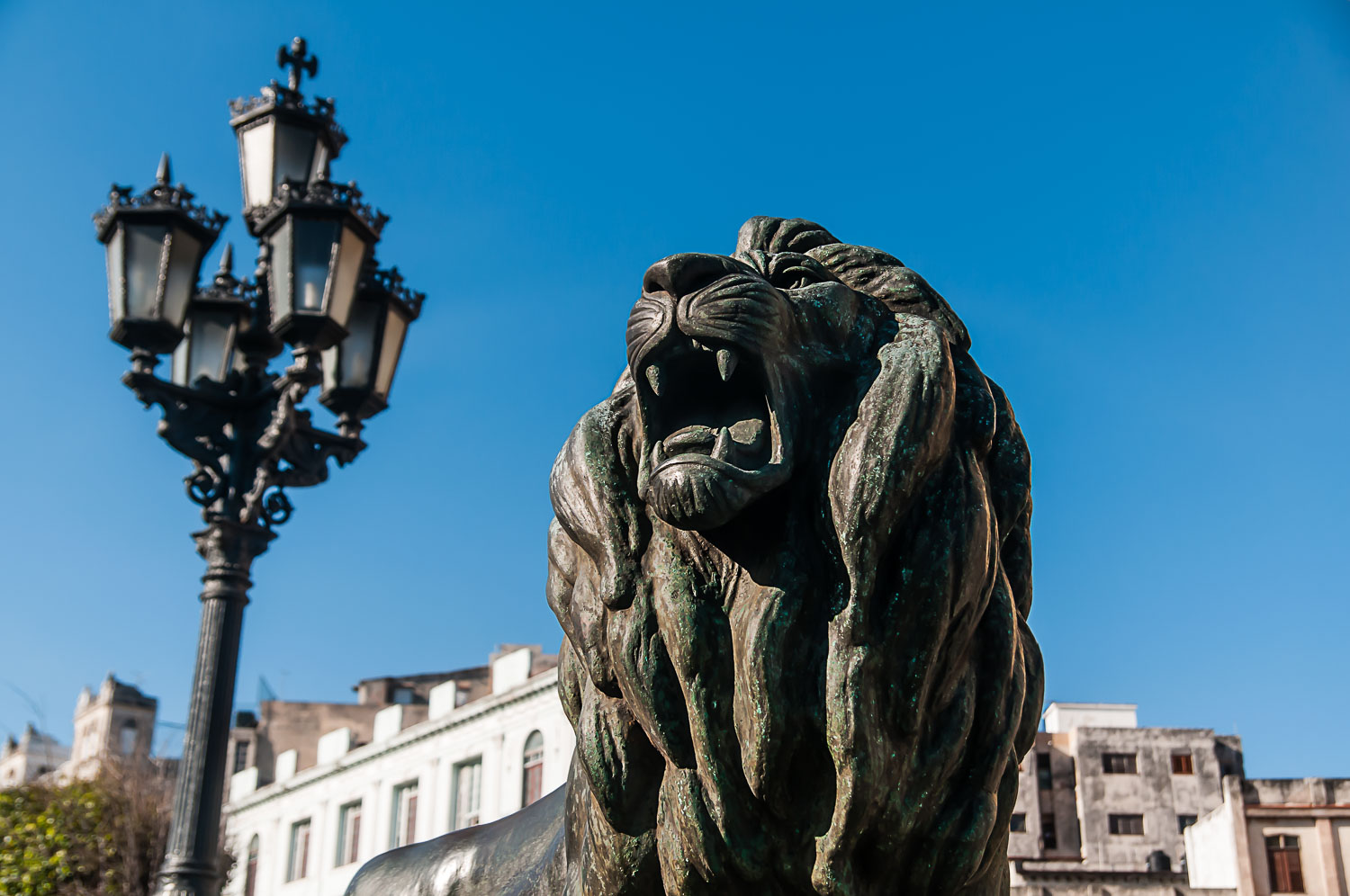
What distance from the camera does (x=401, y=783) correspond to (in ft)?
130


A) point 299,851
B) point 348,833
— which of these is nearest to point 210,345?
point 348,833

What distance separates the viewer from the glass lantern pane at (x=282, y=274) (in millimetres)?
6621

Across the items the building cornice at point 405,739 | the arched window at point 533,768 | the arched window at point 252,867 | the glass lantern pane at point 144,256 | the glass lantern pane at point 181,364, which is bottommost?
the glass lantern pane at point 181,364

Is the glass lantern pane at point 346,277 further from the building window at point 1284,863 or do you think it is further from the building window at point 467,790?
the building window at point 1284,863

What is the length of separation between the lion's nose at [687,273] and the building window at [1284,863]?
43.8 metres

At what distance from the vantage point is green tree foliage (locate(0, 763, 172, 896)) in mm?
13648

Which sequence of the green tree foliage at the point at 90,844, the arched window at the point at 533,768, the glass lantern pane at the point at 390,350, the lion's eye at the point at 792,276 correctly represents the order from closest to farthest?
the lion's eye at the point at 792,276 → the glass lantern pane at the point at 390,350 → the green tree foliage at the point at 90,844 → the arched window at the point at 533,768

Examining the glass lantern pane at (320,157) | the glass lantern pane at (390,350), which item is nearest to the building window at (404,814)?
the glass lantern pane at (390,350)

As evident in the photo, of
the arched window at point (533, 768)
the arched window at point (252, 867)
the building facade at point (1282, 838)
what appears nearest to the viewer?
the arched window at point (533, 768)

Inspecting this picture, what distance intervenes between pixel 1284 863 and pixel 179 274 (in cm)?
4201

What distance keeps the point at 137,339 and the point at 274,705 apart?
47469 mm

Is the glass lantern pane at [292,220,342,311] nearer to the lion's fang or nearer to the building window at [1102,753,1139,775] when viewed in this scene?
the lion's fang

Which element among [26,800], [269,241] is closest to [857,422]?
[269,241]

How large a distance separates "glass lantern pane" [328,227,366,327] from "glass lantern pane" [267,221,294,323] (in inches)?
8.2
